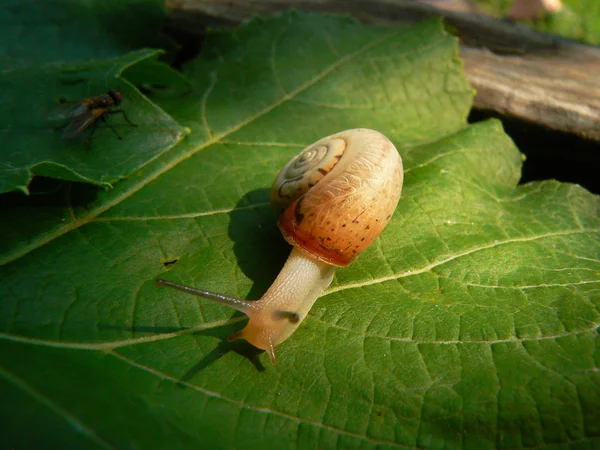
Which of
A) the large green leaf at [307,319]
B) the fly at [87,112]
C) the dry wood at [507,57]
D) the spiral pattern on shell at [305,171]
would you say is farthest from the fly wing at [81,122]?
the dry wood at [507,57]

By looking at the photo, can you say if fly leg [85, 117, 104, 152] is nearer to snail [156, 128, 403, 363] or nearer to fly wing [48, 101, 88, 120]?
fly wing [48, 101, 88, 120]

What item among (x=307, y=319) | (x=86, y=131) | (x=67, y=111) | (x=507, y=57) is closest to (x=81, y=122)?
(x=86, y=131)

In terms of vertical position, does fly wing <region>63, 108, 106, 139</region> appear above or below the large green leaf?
above

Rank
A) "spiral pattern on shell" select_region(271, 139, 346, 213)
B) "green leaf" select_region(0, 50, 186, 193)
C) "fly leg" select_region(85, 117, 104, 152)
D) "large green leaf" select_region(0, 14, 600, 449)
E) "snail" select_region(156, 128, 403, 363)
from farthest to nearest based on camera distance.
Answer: "fly leg" select_region(85, 117, 104, 152), "green leaf" select_region(0, 50, 186, 193), "spiral pattern on shell" select_region(271, 139, 346, 213), "snail" select_region(156, 128, 403, 363), "large green leaf" select_region(0, 14, 600, 449)

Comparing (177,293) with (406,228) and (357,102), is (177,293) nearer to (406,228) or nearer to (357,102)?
(406,228)

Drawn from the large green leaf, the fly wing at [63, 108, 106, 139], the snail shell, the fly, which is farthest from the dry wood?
the fly wing at [63, 108, 106, 139]

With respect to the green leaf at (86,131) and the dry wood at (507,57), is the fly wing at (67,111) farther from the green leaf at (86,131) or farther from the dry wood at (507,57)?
the dry wood at (507,57)

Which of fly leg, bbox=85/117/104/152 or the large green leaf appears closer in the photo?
the large green leaf

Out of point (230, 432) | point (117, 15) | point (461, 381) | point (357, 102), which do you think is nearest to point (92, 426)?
point (230, 432)

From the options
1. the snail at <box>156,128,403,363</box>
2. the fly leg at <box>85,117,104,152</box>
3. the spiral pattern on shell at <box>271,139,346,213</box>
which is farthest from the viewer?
the fly leg at <box>85,117,104,152</box>
